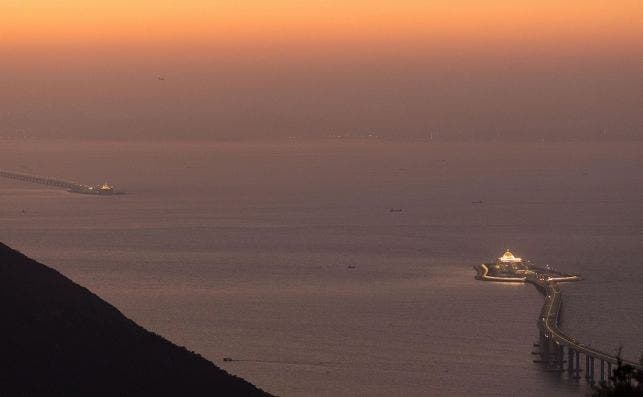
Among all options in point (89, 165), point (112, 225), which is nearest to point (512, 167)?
point (89, 165)

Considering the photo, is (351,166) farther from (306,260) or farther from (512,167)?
(306,260)

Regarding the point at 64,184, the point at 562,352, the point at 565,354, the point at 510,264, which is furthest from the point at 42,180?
the point at 562,352

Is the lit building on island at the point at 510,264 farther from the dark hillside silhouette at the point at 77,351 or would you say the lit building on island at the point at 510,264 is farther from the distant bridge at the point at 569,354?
the dark hillside silhouette at the point at 77,351

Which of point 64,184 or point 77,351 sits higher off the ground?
point 64,184

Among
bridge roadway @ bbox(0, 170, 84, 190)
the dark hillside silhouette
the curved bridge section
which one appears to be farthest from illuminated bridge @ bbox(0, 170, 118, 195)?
the dark hillside silhouette

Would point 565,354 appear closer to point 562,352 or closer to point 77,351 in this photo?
point 562,352

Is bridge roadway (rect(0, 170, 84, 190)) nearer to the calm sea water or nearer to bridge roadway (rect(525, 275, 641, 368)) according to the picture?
the calm sea water
